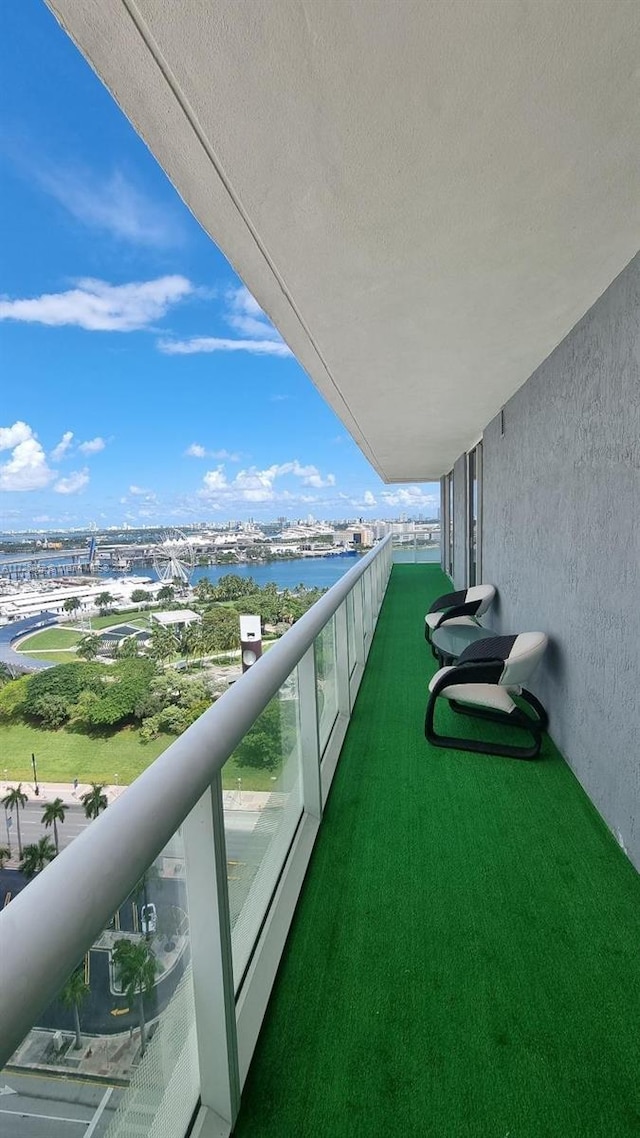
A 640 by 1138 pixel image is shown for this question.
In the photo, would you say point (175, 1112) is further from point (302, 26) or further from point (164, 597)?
point (164, 597)

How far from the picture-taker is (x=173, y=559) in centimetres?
1202

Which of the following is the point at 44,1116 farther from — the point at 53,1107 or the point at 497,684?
the point at 497,684


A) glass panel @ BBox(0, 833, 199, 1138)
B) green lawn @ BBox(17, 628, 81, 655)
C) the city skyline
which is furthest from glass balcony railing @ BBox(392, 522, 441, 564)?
glass panel @ BBox(0, 833, 199, 1138)

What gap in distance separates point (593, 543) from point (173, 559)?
10335mm

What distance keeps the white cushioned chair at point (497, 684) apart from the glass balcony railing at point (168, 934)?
5.20 feet

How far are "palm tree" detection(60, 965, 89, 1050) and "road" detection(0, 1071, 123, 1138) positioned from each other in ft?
0.17

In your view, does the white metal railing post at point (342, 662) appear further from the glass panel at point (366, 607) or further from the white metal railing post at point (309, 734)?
the glass panel at point (366, 607)

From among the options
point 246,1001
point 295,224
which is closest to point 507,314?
point 295,224

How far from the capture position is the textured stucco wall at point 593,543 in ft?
7.41

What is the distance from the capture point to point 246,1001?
1.51 m

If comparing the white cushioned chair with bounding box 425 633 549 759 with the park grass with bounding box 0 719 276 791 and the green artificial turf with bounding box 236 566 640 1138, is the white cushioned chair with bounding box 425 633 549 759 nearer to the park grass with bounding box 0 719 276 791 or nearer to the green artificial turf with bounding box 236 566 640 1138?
the green artificial turf with bounding box 236 566 640 1138

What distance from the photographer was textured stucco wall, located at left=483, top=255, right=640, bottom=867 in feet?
7.41

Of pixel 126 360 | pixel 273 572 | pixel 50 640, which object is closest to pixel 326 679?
pixel 273 572

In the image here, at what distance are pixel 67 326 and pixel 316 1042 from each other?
228 ft
